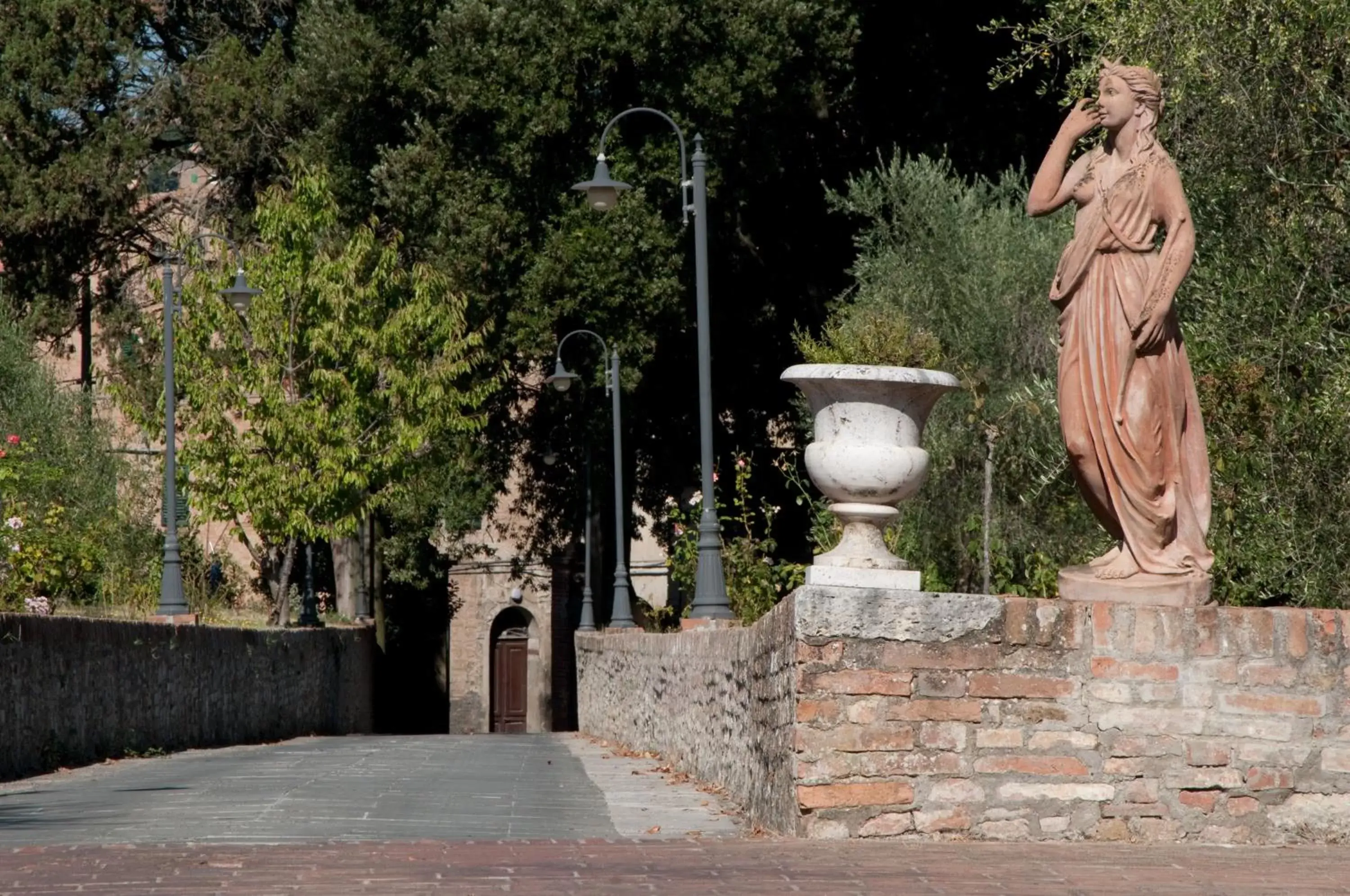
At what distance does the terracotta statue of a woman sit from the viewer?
32.9 feet

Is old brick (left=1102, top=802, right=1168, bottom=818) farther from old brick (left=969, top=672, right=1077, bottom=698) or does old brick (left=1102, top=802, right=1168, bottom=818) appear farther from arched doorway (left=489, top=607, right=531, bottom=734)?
arched doorway (left=489, top=607, right=531, bottom=734)

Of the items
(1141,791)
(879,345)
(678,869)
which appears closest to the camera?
(678,869)

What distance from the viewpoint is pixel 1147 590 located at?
995 centimetres

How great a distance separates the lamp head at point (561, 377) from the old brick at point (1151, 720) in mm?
19447

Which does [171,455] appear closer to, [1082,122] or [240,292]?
[240,292]

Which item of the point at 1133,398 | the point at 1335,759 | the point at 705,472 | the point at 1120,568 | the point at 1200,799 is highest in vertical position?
the point at 705,472

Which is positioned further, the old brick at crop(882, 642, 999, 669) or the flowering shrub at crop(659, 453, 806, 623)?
the flowering shrub at crop(659, 453, 806, 623)

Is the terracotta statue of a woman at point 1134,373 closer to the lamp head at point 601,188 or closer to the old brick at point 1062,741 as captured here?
the old brick at point 1062,741

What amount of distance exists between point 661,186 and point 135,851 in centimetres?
2149

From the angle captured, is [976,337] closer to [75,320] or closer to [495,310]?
[495,310]

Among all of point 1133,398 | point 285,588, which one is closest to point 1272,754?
point 1133,398

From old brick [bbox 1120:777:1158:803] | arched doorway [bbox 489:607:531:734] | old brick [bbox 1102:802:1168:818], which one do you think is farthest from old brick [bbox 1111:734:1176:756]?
arched doorway [bbox 489:607:531:734]

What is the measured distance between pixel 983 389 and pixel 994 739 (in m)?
12.0

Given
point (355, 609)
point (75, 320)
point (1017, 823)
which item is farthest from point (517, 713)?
point (1017, 823)
